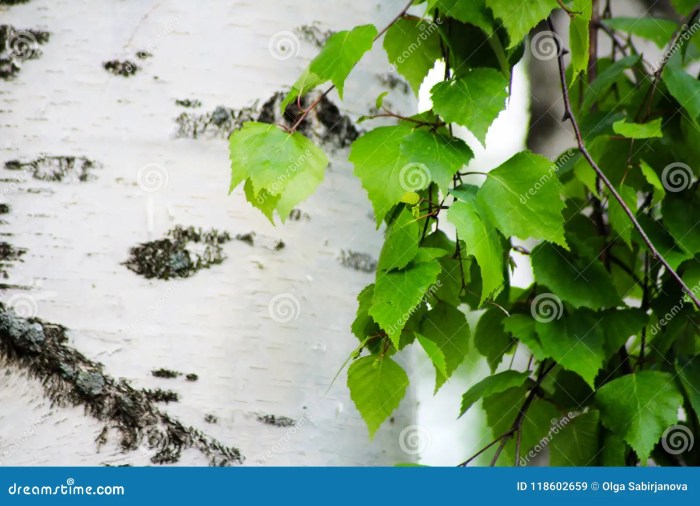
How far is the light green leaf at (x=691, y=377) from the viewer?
0.84 metres

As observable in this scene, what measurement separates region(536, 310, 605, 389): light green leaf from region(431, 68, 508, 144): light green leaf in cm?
28

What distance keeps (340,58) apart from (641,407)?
1.65 ft

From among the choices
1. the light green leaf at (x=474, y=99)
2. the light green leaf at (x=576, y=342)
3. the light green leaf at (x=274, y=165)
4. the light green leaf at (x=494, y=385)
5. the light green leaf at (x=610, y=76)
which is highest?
the light green leaf at (x=610, y=76)

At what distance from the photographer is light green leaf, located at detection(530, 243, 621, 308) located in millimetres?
854

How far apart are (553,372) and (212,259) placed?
20.0 inches

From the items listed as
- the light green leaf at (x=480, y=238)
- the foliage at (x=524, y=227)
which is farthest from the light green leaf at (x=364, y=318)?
the light green leaf at (x=480, y=238)

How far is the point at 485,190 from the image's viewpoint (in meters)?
0.71

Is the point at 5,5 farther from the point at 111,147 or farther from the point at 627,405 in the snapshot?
the point at 627,405

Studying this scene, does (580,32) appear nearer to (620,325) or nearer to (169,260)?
(620,325)

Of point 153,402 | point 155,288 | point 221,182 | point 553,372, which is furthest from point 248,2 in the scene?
point 553,372

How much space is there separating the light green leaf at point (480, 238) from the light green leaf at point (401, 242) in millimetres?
43

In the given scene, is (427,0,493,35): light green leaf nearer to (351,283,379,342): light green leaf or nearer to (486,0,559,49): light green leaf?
(486,0,559,49): light green leaf

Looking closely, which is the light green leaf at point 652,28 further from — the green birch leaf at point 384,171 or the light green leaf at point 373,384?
the light green leaf at point 373,384

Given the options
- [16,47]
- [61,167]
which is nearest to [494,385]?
[61,167]
